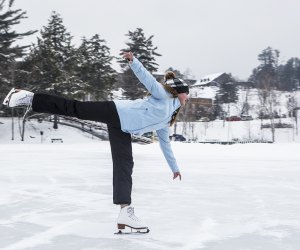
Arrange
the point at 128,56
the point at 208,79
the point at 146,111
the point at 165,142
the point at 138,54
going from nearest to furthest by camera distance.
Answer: the point at 128,56
the point at 146,111
the point at 165,142
the point at 138,54
the point at 208,79

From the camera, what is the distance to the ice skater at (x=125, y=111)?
11.5 feet

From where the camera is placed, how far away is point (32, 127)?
4056 centimetres

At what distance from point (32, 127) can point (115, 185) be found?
3824 centimetres

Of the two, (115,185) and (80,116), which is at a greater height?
(80,116)

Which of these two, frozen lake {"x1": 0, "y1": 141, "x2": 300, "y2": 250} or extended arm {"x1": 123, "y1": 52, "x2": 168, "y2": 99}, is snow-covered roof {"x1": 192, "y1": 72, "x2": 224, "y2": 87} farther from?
extended arm {"x1": 123, "y1": 52, "x2": 168, "y2": 99}

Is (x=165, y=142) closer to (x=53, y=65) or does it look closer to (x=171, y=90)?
(x=171, y=90)

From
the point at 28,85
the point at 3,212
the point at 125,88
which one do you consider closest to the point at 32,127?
the point at 28,85

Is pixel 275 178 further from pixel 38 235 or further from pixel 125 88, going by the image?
pixel 125 88

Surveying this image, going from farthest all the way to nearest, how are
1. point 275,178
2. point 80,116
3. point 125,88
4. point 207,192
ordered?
point 125,88 < point 275,178 < point 207,192 < point 80,116

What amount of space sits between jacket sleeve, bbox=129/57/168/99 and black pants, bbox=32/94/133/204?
329mm

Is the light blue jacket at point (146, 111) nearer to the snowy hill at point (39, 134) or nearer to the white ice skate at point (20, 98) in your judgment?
the white ice skate at point (20, 98)

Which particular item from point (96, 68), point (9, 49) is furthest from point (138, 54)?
point (9, 49)

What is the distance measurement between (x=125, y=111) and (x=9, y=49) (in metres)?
35.1

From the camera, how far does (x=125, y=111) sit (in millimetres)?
3617
